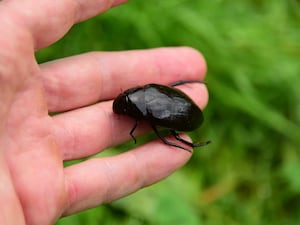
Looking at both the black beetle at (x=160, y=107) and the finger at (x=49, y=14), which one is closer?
the finger at (x=49, y=14)

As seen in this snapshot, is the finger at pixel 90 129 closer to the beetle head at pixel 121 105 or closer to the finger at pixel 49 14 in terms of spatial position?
the beetle head at pixel 121 105

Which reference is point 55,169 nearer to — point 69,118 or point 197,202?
point 69,118

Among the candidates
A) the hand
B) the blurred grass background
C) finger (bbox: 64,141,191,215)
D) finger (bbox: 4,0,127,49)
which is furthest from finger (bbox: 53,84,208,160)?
the blurred grass background

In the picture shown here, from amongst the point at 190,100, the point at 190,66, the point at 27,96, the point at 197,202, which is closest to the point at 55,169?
the point at 27,96

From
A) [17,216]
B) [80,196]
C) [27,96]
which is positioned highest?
[27,96]

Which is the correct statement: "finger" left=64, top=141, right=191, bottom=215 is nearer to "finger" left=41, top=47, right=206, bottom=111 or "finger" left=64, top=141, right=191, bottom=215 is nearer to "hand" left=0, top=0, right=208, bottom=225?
"hand" left=0, top=0, right=208, bottom=225

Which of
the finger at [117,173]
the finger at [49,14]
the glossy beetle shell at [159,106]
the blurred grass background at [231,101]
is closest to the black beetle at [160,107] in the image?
the glossy beetle shell at [159,106]
